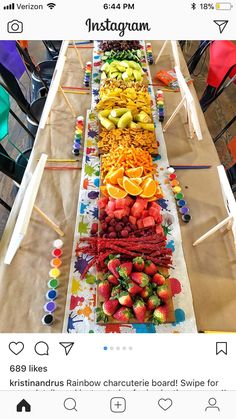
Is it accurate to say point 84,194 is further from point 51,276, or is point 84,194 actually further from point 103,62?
point 103,62

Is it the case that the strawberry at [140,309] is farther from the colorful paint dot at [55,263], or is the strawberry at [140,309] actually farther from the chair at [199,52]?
the chair at [199,52]

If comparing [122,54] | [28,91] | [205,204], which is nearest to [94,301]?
[205,204]

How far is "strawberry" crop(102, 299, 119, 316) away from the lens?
3.93 feet

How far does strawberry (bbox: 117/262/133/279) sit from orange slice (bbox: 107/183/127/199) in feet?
1.16

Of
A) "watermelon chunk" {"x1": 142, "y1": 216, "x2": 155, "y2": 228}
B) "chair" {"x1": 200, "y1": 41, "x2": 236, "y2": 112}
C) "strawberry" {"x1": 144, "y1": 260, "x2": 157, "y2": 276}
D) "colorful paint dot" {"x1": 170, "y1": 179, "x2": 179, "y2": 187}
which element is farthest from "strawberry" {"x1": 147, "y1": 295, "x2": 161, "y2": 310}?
"chair" {"x1": 200, "y1": 41, "x2": 236, "y2": 112}

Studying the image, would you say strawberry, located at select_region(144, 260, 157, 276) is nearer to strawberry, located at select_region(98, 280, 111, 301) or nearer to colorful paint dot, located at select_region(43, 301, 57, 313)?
strawberry, located at select_region(98, 280, 111, 301)

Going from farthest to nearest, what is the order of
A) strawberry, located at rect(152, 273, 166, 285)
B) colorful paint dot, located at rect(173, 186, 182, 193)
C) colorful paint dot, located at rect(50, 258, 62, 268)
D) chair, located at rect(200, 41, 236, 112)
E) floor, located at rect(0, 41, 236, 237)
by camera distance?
1. floor, located at rect(0, 41, 236, 237)
2. chair, located at rect(200, 41, 236, 112)
3. colorful paint dot, located at rect(173, 186, 182, 193)
4. colorful paint dot, located at rect(50, 258, 62, 268)
5. strawberry, located at rect(152, 273, 166, 285)

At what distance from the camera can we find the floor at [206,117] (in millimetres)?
2461
